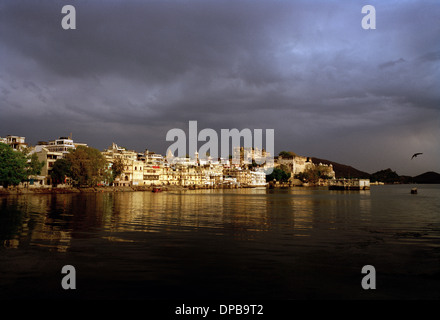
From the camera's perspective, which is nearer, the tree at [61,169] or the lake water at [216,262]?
the lake water at [216,262]

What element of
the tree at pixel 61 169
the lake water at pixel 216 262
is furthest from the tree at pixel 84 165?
the lake water at pixel 216 262

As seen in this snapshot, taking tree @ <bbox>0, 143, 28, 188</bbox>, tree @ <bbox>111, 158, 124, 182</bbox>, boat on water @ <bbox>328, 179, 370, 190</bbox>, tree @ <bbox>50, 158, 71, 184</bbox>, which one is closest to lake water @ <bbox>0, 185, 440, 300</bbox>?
tree @ <bbox>0, 143, 28, 188</bbox>

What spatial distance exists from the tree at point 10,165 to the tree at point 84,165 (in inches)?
671

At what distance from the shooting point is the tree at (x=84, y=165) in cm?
8038

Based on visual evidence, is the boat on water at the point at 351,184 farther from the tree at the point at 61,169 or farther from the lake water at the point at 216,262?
the lake water at the point at 216,262

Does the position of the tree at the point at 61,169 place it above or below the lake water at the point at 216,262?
above

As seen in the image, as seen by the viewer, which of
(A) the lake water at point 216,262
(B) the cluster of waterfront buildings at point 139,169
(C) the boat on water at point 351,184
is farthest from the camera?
(C) the boat on water at point 351,184

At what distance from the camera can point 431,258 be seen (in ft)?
44.0

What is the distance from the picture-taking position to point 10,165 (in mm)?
60875

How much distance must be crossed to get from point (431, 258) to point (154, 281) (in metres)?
11.7

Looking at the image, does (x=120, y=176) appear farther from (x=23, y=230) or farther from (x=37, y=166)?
(x=23, y=230)

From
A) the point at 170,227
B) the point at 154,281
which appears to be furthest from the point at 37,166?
the point at 154,281

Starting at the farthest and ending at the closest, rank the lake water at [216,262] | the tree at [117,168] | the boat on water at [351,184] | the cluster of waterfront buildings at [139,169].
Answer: the boat on water at [351,184] < the tree at [117,168] < the cluster of waterfront buildings at [139,169] < the lake water at [216,262]

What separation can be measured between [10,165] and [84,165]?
21.1 metres
